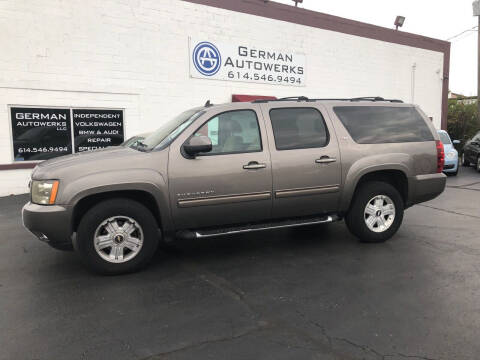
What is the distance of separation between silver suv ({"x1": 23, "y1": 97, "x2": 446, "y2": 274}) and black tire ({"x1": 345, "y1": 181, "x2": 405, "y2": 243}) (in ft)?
0.04

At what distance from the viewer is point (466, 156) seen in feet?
51.5

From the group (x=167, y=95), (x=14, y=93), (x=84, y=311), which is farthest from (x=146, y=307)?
(x=167, y=95)

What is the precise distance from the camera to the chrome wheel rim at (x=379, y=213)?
5.45 meters

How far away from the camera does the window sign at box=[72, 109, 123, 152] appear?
10941 millimetres

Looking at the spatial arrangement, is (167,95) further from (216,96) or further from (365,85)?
(365,85)

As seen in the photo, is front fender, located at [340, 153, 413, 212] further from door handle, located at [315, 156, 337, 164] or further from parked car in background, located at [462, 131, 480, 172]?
parked car in background, located at [462, 131, 480, 172]

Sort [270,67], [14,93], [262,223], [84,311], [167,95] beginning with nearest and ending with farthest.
Result: [84,311] < [262,223] < [14,93] < [167,95] < [270,67]

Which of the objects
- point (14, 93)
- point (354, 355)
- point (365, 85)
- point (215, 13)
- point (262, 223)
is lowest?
point (354, 355)

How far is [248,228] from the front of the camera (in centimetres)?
481

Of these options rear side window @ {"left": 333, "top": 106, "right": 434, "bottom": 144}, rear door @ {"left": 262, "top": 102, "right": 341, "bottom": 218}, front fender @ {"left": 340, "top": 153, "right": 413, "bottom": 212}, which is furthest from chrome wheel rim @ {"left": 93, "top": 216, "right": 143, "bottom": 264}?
rear side window @ {"left": 333, "top": 106, "right": 434, "bottom": 144}

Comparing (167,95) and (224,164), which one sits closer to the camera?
(224,164)

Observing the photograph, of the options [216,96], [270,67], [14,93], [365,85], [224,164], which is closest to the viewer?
[224,164]

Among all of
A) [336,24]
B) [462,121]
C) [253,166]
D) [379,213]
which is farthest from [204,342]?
[462,121]

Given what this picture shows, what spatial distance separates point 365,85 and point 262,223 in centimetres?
1367
